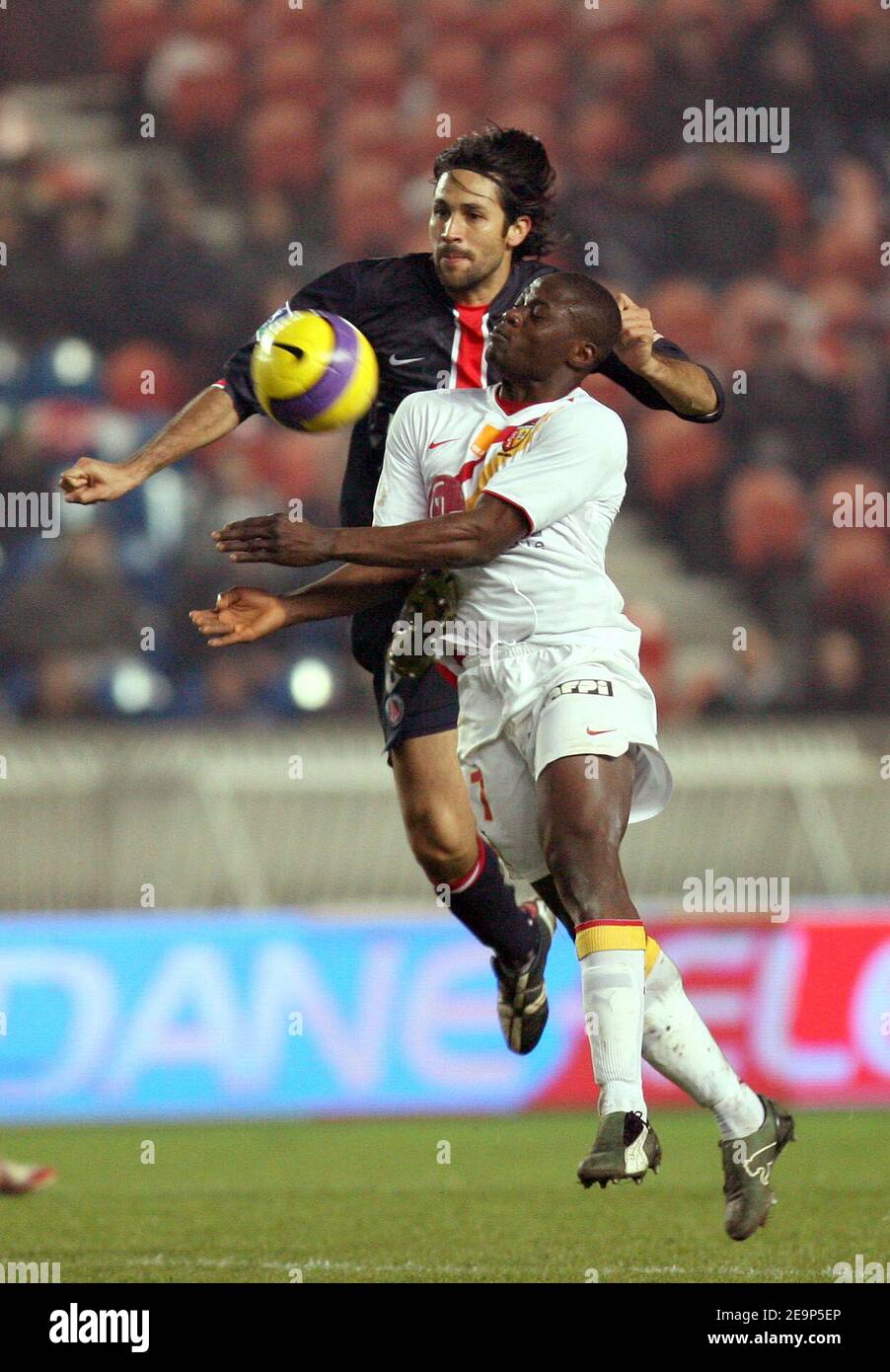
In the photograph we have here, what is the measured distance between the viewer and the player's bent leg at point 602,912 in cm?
437

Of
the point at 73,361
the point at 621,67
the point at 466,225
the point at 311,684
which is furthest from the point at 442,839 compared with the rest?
the point at 621,67

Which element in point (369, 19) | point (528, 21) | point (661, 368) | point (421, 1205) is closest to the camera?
point (661, 368)

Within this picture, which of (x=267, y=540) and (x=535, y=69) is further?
(x=535, y=69)

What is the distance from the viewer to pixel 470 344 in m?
5.39

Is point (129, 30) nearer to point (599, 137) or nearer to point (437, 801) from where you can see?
point (599, 137)

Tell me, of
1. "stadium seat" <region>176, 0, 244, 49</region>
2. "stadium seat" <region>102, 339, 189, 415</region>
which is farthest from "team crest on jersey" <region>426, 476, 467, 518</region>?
"stadium seat" <region>176, 0, 244, 49</region>

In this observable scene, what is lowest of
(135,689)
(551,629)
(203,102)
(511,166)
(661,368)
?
(551,629)

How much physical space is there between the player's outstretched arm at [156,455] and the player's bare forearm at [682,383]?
1.12 meters

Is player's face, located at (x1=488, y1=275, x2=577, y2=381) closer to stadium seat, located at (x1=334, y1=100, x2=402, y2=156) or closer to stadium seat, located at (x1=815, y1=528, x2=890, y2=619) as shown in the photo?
stadium seat, located at (x1=815, y1=528, x2=890, y2=619)

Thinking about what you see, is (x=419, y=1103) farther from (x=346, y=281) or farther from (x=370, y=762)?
(x=346, y=281)

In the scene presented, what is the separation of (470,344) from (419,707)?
1.04 meters

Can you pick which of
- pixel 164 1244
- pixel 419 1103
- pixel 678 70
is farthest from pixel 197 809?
pixel 678 70

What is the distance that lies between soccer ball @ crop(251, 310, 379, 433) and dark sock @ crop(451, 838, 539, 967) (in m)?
1.47

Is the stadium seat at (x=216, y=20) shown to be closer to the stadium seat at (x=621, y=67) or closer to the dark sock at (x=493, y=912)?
the stadium seat at (x=621, y=67)
